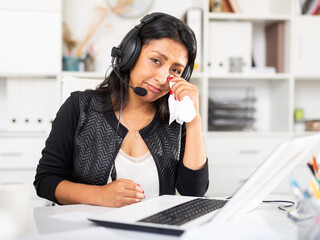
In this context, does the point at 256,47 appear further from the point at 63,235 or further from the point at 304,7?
the point at 63,235

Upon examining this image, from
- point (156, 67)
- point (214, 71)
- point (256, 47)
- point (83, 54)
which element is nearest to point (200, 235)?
point (156, 67)

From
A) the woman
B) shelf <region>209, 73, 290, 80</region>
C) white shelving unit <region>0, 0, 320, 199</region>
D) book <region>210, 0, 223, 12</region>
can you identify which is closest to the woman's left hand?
the woman

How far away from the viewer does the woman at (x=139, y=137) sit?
124 cm

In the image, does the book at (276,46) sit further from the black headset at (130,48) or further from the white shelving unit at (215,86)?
the black headset at (130,48)

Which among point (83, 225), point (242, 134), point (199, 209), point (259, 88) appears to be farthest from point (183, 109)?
point (259, 88)

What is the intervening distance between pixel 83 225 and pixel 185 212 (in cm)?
21

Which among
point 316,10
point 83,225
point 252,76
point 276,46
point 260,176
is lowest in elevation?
point 83,225

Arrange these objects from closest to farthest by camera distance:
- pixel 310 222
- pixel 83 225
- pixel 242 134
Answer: pixel 310 222
pixel 83 225
pixel 242 134

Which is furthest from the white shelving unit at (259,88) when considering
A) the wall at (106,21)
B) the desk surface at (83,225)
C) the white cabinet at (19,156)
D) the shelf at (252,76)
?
the desk surface at (83,225)

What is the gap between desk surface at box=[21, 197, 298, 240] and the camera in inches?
26.0

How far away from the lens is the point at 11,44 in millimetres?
2350

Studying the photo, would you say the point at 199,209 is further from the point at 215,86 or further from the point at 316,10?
the point at 316,10

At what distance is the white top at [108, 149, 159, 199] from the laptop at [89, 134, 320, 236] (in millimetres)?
389

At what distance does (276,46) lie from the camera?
8.66 feet
